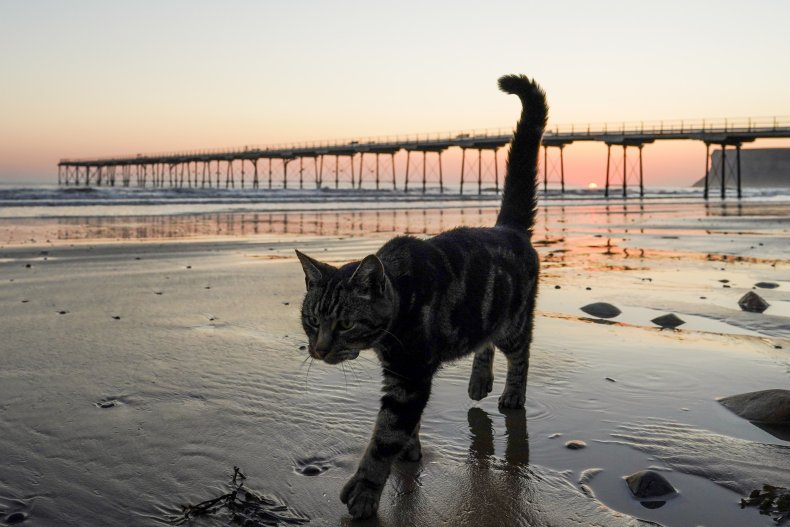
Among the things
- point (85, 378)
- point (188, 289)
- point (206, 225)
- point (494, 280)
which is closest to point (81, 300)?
point (188, 289)

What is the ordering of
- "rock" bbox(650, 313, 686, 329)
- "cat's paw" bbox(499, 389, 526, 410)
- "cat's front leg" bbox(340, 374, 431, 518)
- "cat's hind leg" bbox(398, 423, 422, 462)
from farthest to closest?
1. "rock" bbox(650, 313, 686, 329)
2. "cat's paw" bbox(499, 389, 526, 410)
3. "cat's hind leg" bbox(398, 423, 422, 462)
4. "cat's front leg" bbox(340, 374, 431, 518)

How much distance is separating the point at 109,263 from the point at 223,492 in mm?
8723

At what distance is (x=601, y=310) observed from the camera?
22.0 feet


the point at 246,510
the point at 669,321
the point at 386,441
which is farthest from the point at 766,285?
the point at 246,510

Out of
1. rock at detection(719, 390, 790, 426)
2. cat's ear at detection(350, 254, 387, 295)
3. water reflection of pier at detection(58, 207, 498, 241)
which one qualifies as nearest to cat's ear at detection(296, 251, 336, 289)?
cat's ear at detection(350, 254, 387, 295)

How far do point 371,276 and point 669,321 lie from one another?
14.3 feet

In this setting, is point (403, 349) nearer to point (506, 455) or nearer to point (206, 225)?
point (506, 455)

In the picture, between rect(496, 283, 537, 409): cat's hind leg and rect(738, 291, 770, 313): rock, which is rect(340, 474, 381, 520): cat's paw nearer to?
rect(496, 283, 537, 409): cat's hind leg

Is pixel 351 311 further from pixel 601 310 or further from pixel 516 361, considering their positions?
pixel 601 310

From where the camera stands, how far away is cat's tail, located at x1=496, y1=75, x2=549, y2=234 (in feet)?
15.4

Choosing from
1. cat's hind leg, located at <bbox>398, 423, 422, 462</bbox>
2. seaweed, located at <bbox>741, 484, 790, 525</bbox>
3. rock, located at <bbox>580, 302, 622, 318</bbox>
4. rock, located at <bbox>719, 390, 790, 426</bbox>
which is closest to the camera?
seaweed, located at <bbox>741, 484, 790, 525</bbox>

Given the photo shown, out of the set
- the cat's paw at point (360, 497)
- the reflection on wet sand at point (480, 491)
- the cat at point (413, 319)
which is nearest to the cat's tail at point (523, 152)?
the cat at point (413, 319)

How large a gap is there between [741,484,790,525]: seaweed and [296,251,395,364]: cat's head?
1705 millimetres

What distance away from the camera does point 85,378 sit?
14.0 feet
